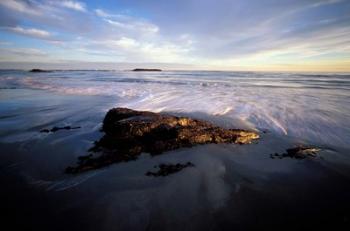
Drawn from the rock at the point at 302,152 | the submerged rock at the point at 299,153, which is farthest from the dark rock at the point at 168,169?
the rock at the point at 302,152

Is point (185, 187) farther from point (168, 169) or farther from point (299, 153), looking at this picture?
point (299, 153)

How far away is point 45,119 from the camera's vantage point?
9219 millimetres

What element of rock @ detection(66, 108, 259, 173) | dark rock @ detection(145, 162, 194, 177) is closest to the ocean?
dark rock @ detection(145, 162, 194, 177)

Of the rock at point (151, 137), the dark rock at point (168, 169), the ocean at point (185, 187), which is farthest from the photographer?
the rock at point (151, 137)

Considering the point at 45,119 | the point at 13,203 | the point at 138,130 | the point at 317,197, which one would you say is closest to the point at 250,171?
the point at 317,197

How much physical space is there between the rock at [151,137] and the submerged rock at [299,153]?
3.09ft

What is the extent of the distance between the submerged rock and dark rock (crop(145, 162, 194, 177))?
2.08 metres

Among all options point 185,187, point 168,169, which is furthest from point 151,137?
point 185,187

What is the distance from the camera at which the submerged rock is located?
5.49 meters

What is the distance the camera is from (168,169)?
482 centimetres

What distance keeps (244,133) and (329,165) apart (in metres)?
2.07

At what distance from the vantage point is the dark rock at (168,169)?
4695 mm

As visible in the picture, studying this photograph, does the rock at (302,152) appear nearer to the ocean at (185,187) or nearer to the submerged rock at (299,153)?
the submerged rock at (299,153)

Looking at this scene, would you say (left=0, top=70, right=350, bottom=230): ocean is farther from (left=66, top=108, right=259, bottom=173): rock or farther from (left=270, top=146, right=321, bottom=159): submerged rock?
(left=66, top=108, right=259, bottom=173): rock
